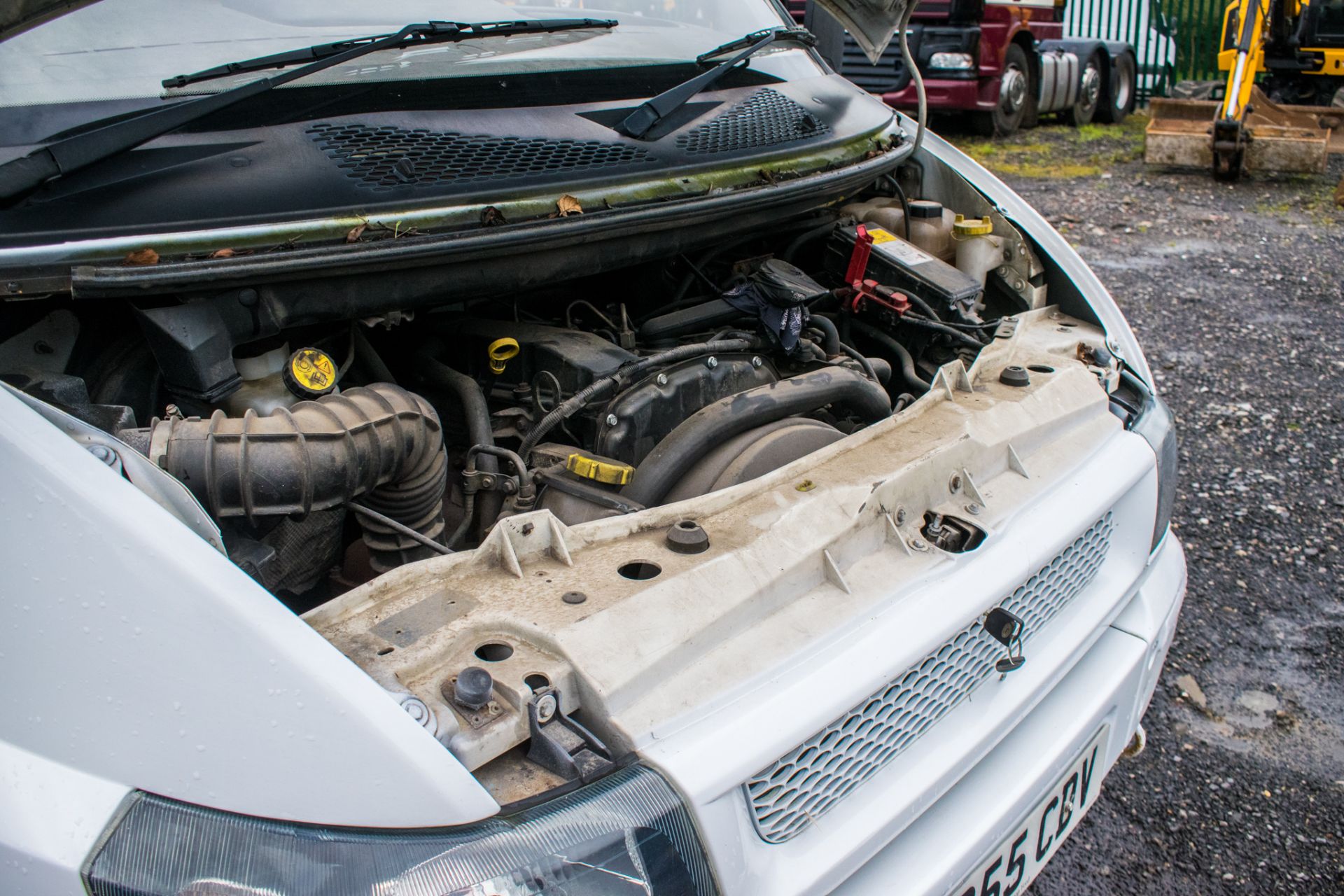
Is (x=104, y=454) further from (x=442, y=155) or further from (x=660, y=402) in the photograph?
(x=660, y=402)

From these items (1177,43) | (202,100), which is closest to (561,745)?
(202,100)

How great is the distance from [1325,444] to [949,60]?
661 cm

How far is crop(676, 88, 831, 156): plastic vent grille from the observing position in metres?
1.98

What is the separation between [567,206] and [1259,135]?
28.7ft

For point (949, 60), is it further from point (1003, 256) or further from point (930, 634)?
point (930, 634)

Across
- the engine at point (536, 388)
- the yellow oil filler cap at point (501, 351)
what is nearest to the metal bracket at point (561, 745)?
the engine at point (536, 388)

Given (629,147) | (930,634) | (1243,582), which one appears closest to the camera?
(930,634)

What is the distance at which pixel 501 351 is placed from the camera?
1931 millimetres

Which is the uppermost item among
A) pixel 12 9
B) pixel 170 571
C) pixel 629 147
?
pixel 12 9

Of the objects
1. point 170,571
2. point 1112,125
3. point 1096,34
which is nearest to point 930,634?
point 170,571

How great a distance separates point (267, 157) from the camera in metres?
1.53

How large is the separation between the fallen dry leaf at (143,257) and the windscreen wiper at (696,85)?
0.85 m

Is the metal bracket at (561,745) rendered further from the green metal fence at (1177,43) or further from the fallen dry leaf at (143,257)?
the green metal fence at (1177,43)

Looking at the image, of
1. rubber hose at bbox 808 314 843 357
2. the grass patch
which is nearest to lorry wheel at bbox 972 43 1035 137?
the grass patch
